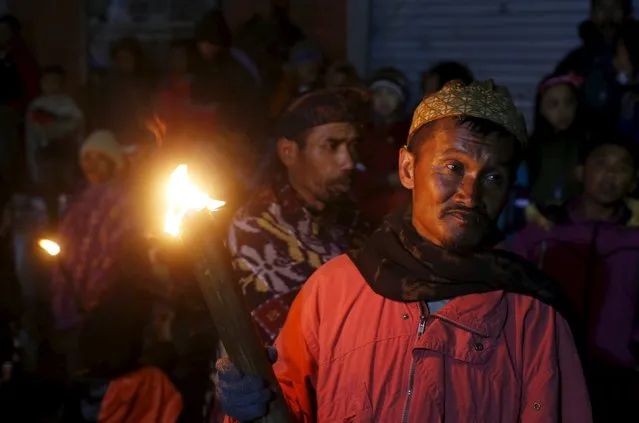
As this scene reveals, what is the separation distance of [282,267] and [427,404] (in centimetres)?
147

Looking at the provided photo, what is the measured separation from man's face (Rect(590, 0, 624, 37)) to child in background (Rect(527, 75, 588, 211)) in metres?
0.80

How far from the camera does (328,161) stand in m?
3.87

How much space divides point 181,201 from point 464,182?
80 cm

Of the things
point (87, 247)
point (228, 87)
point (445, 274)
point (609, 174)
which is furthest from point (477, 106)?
point (228, 87)

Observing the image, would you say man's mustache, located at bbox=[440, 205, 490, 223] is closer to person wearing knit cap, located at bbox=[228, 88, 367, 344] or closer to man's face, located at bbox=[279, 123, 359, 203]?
person wearing knit cap, located at bbox=[228, 88, 367, 344]

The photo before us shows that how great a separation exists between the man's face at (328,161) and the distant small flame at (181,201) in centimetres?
182

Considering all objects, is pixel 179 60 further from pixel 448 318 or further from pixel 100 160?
pixel 448 318

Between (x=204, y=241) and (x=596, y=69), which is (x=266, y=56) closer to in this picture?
(x=596, y=69)

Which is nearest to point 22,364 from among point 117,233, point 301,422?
point 117,233

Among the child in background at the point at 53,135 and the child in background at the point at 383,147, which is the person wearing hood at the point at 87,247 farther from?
the child in background at the point at 53,135

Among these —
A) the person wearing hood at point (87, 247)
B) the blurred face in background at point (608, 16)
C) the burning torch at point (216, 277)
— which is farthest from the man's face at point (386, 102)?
the burning torch at point (216, 277)

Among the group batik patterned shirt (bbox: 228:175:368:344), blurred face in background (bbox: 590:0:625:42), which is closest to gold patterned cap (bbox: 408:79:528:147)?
batik patterned shirt (bbox: 228:175:368:344)

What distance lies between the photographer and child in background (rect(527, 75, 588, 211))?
18.9 feet

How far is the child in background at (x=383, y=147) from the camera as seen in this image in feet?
18.9
